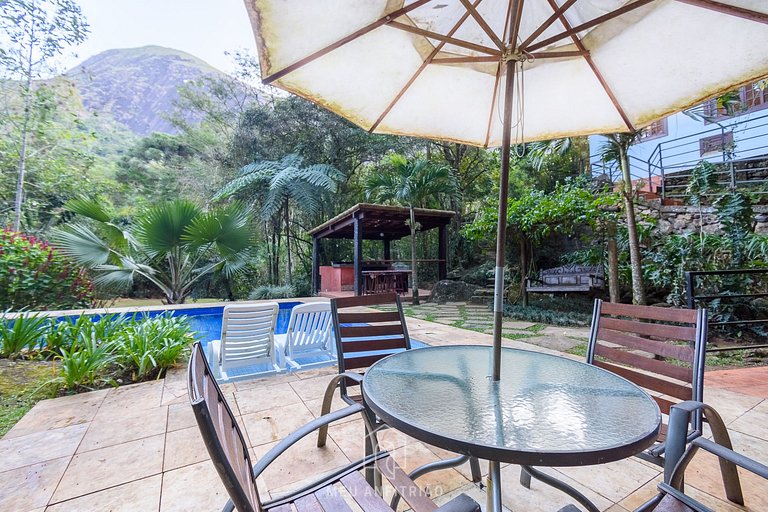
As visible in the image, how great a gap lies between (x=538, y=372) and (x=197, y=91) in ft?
57.5

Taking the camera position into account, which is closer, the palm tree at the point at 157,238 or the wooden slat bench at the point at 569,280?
the palm tree at the point at 157,238

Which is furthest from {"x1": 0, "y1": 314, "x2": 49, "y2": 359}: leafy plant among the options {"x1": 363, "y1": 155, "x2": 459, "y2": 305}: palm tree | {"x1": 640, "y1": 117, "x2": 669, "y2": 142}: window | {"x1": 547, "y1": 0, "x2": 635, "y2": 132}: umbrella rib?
{"x1": 640, "y1": 117, "x2": 669, "y2": 142}: window

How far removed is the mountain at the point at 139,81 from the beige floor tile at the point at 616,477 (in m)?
47.4

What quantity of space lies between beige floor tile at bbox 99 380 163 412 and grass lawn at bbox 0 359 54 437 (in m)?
0.49

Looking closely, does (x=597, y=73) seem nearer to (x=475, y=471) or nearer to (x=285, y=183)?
(x=475, y=471)

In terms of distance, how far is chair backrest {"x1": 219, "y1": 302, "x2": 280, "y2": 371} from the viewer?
9.67 ft

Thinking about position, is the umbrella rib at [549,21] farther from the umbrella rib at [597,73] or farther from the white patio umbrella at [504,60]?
the umbrella rib at [597,73]

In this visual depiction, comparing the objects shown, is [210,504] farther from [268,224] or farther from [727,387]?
[268,224]

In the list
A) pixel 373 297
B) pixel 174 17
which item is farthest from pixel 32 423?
pixel 174 17

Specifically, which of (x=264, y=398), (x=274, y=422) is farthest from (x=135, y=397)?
(x=274, y=422)

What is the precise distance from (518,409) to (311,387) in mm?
2082

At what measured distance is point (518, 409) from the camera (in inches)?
41.4

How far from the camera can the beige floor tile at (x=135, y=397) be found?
7.80 feet

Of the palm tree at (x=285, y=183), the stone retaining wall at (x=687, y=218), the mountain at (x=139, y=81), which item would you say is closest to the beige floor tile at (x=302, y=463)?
the stone retaining wall at (x=687, y=218)
